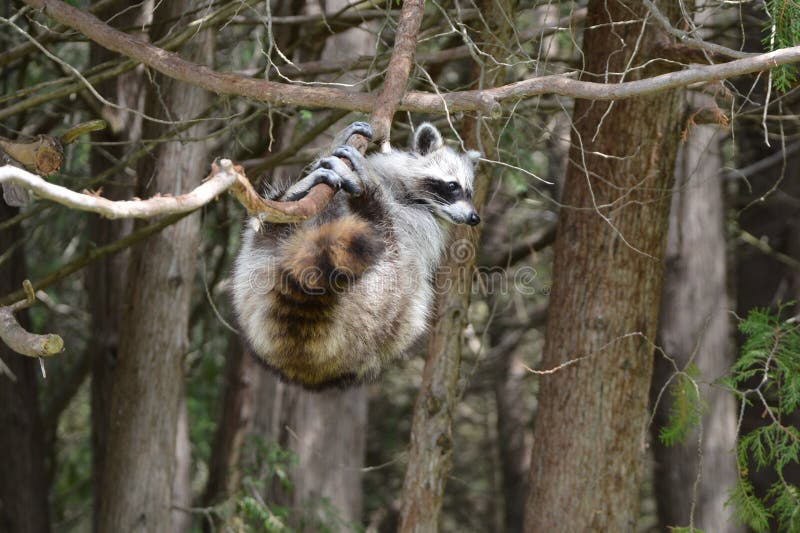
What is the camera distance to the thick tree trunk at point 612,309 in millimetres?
4523

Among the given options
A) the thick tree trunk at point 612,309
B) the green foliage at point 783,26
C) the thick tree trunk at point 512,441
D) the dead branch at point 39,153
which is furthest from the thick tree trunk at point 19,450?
the thick tree trunk at point 512,441

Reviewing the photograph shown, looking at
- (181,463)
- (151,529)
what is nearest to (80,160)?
(181,463)

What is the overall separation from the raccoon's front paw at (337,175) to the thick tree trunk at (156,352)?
1915 millimetres

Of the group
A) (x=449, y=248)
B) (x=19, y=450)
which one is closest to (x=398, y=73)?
(x=449, y=248)

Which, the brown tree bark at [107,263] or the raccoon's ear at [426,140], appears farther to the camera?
the brown tree bark at [107,263]

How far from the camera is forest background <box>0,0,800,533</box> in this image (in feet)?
12.6

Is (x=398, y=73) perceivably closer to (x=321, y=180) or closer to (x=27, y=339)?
(x=321, y=180)

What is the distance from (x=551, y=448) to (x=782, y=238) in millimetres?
4887

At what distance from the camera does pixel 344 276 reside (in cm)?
337

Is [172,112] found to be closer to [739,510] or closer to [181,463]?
[181,463]

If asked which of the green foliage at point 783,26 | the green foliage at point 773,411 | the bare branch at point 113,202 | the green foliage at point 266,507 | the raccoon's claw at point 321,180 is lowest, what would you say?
the green foliage at point 266,507

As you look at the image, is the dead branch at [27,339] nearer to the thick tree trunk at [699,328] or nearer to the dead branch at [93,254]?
the dead branch at [93,254]

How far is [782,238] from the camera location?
8469 mm

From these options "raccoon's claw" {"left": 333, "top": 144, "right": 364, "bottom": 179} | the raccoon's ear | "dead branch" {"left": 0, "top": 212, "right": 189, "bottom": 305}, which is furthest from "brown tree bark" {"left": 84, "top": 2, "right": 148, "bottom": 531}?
"raccoon's claw" {"left": 333, "top": 144, "right": 364, "bottom": 179}
